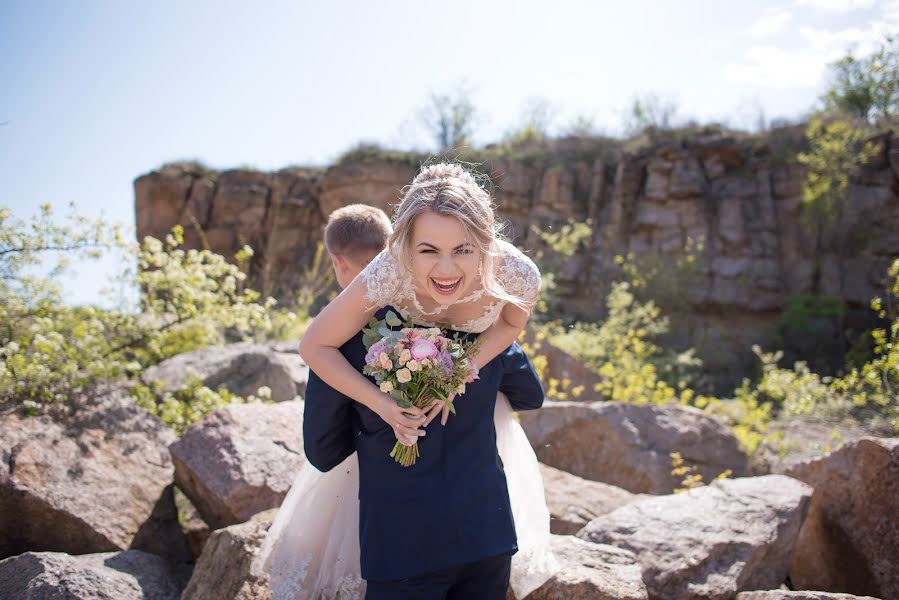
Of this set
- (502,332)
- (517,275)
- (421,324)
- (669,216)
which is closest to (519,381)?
(502,332)

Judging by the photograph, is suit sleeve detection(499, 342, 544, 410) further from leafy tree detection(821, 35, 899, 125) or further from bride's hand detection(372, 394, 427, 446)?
leafy tree detection(821, 35, 899, 125)

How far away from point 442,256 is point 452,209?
163 millimetres

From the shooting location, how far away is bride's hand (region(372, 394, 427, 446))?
7.48 ft

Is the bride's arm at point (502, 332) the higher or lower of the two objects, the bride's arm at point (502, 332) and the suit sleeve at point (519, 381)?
the higher

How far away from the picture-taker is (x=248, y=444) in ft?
13.2

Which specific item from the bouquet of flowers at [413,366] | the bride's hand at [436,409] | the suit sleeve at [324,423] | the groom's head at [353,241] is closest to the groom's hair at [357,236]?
the groom's head at [353,241]

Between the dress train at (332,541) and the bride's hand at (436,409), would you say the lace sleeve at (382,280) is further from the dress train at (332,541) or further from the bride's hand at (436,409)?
the dress train at (332,541)

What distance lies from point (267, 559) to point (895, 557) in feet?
10.4

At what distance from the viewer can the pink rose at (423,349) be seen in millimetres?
2236

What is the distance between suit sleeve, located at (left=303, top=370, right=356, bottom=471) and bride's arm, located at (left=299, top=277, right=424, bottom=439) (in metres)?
0.13

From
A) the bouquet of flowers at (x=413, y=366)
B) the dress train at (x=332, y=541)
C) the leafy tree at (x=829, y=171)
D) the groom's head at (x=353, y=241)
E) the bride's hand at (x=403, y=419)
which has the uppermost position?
the leafy tree at (x=829, y=171)

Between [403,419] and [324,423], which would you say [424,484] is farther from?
[324,423]

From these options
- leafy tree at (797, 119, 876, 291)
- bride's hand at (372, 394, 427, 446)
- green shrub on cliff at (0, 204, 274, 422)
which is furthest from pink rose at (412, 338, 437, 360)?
leafy tree at (797, 119, 876, 291)

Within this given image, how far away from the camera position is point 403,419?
2277 millimetres
